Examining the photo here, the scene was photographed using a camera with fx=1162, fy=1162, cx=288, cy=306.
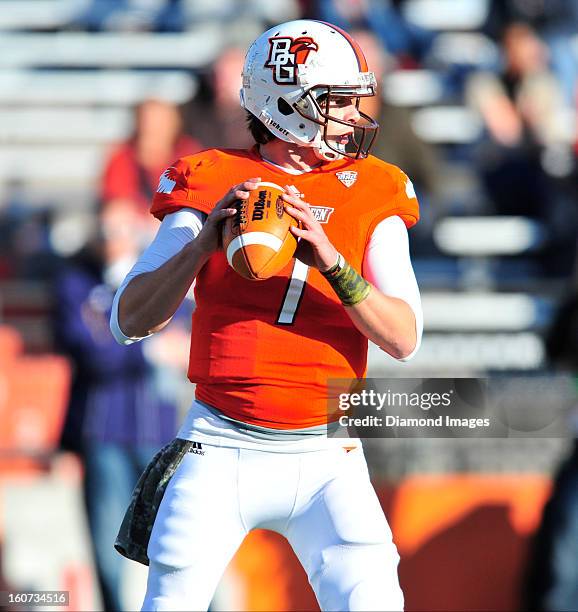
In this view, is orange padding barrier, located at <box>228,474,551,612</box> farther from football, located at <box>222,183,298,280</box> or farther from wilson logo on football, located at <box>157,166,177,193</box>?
football, located at <box>222,183,298,280</box>

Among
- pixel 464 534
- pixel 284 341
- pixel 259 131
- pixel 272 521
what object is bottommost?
pixel 464 534

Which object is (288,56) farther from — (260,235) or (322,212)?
(260,235)

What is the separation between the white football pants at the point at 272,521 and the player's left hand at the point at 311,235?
1.55 feet

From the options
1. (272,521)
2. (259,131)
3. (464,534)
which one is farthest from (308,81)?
(464,534)

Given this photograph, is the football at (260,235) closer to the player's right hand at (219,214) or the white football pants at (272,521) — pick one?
the player's right hand at (219,214)

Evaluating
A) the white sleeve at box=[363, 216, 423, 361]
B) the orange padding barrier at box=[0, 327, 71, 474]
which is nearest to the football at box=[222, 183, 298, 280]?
the white sleeve at box=[363, 216, 423, 361]

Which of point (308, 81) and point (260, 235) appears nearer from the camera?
point (260, 235)

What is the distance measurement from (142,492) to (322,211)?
785 millimetres

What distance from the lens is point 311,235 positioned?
2443 millimetres

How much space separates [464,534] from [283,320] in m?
2.65

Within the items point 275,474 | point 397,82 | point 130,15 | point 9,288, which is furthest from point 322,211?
point 130,15

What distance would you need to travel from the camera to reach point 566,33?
6996 millimetres

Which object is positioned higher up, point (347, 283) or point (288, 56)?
point (288, 56)

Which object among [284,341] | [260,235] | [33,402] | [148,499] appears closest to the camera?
[260,235]
